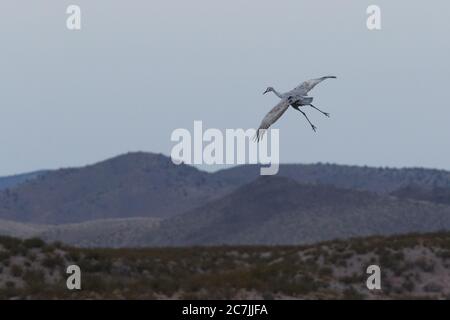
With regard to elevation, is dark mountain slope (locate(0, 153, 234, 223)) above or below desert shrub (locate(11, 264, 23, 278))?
above

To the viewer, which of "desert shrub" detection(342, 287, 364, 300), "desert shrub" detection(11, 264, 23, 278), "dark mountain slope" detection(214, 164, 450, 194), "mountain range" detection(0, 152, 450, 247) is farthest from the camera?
"dark mountain slope" detection(214, 164, 450, 194)

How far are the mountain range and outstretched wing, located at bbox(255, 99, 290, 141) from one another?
214 ft

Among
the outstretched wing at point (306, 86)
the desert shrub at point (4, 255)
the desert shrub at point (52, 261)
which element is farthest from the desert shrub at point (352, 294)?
the outstretched wing at point (306, 86)

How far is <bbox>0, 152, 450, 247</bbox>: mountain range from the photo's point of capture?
307ft

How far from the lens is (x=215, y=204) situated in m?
111

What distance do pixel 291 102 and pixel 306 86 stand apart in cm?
123

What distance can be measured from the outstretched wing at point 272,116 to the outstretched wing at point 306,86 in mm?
608

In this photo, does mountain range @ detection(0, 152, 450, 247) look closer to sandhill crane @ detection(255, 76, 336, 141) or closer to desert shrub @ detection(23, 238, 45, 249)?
desert shrub @ detection(23, 238, 45, 249)

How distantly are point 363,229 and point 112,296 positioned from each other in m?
59.6

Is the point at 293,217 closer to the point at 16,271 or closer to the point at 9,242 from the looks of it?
the point at 9,242

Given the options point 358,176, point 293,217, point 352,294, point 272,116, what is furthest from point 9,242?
point 358,176

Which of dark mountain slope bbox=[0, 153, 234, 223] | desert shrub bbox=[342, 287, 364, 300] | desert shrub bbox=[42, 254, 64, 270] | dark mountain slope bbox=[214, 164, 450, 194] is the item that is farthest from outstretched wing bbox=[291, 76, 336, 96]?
dark mountain slope bbox=[214, 164, 450, 194]

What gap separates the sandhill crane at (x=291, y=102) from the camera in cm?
2170

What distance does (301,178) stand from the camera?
5915 inches
